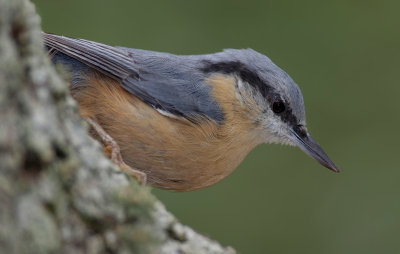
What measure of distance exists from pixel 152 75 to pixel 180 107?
0.27 meters

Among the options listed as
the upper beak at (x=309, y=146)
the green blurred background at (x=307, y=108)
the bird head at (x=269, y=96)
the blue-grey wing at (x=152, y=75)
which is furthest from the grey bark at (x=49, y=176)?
the green blurred background at (x=307, y=108)

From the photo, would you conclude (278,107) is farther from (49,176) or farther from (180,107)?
(49,176)

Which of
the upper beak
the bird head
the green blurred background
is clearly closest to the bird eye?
the bird head

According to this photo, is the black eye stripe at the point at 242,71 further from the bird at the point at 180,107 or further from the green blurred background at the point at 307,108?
the green blurred background at the point at 307,108

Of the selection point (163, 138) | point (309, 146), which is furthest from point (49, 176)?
point (309, 146)

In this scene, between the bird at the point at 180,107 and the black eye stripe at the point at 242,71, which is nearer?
the bird at the point at 180,107

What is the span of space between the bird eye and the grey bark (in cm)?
179

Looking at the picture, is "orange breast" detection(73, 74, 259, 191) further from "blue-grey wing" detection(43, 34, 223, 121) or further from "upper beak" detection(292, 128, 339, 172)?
"upper beak" detection(292, 128, 339, 172)

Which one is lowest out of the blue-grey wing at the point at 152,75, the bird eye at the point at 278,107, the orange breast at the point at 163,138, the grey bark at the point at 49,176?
the grey bark at the point at 49,176

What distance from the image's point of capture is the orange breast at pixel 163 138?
2929 millimetres

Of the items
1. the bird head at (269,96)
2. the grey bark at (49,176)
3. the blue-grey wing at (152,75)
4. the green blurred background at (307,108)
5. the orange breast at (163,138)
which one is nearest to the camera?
the grey bark at (49,176)

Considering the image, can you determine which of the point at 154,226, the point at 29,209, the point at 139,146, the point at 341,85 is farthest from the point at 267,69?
the point at 29,209

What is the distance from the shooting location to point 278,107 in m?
3.45

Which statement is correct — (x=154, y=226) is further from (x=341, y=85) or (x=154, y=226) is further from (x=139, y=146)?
(x=341, y=85)
